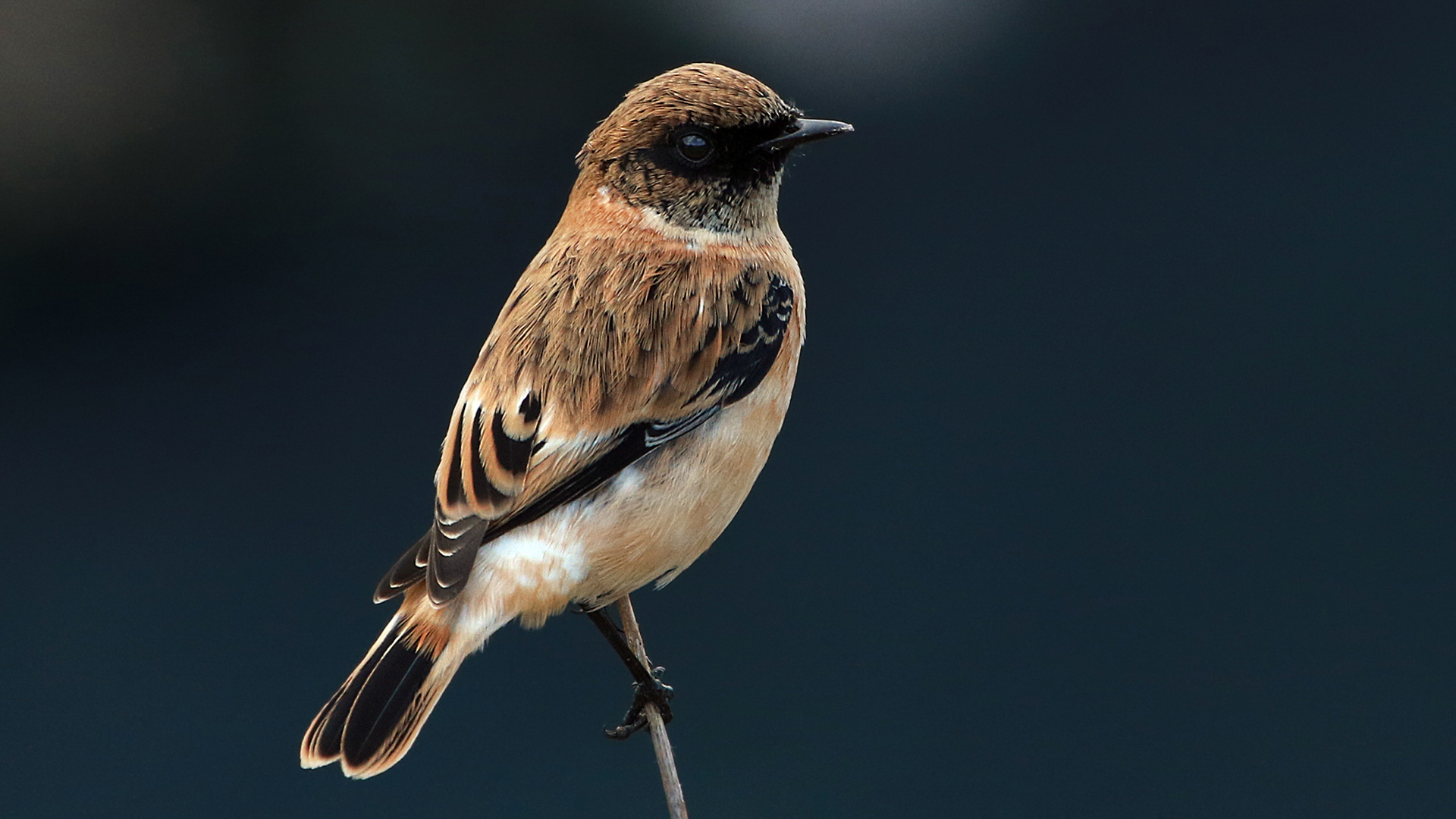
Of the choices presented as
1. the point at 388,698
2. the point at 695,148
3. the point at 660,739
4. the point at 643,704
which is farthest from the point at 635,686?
the point at 695,148

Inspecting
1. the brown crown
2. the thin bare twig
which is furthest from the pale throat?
the thin bare twig

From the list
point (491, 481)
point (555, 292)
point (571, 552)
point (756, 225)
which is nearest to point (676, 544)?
point (571, 552)

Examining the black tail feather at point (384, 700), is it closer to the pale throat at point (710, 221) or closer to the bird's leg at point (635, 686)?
the bird's leg at point (635, 686)

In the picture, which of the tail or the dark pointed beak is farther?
the dark pointed beak

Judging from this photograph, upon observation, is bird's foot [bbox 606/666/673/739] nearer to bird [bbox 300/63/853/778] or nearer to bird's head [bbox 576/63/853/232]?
bird [bbox 300/63/853/778]

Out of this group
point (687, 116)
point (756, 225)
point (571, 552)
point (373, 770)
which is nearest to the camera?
point (373, 770)

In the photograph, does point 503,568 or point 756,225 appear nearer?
point 503,568

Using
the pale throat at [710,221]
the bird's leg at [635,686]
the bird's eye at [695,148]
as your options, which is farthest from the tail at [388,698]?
the bird's eye at [695,148]

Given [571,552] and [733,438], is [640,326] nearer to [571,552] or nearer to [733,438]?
[733,438]
